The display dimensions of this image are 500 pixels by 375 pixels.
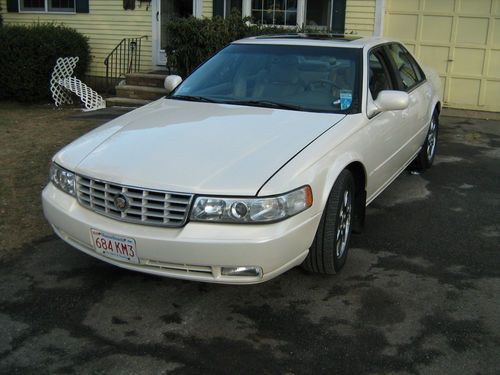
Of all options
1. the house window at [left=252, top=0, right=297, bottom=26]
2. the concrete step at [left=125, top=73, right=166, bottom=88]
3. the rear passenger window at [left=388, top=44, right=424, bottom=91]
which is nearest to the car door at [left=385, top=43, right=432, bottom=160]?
the rear passenger window at [left=388, top=44, right=424, bottom=91]

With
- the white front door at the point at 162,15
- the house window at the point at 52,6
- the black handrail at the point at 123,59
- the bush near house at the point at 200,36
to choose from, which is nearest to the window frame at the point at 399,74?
the bush near house at the point at 200,36

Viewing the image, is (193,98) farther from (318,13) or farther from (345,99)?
(318,13)

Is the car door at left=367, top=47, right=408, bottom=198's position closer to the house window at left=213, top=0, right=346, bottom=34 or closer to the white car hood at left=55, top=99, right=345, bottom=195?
the white car hood at left=55, top=99, right=345, bottom=195

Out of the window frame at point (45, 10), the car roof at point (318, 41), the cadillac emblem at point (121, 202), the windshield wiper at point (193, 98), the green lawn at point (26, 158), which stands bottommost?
the green lawn at point (26, 158)

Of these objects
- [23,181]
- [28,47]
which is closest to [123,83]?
[28,47]

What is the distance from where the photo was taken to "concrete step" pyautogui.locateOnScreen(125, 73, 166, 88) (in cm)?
1124

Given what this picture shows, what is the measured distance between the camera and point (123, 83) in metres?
11.8

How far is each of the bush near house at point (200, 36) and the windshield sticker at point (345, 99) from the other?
5.67 m

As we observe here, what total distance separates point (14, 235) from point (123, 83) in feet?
24.3

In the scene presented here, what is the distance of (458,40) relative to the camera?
10.6m

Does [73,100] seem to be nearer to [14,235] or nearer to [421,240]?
[14,235]

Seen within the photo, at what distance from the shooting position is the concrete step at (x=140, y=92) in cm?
1093

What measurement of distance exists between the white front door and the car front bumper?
363 inches

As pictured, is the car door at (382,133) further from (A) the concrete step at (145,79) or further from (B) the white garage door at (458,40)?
(A) the concrete step at (145,79)
